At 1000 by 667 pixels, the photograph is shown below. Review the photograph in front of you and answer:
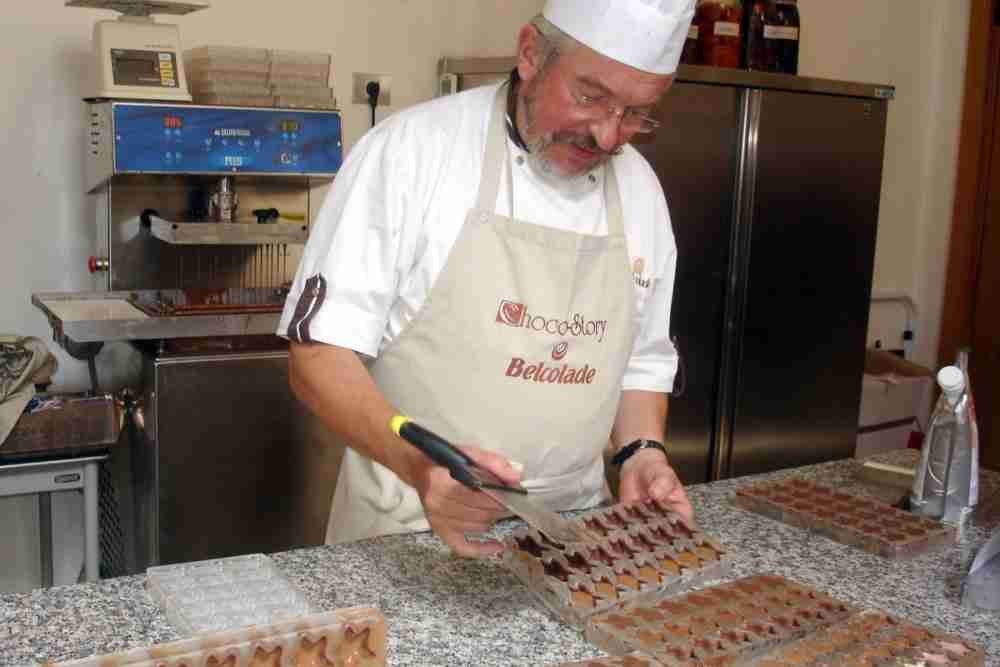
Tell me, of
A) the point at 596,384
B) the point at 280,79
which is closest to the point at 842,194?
the point at 280,79

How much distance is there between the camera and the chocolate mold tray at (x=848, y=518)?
1562 millimetres

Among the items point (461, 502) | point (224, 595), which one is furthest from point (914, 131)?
point (224, 595)

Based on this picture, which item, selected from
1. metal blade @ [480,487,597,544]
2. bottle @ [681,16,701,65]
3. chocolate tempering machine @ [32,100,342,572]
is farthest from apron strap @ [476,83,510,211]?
bottle @ [681,16,701,65]

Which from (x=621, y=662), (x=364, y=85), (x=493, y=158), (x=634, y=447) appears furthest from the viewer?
(x=364, y=85)

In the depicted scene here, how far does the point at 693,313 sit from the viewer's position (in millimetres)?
3312

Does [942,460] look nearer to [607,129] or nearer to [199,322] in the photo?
[607,129]

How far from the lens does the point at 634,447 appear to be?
1749 mm

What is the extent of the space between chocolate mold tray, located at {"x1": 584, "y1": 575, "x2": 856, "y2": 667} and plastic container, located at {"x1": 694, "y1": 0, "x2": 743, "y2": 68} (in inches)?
94.2

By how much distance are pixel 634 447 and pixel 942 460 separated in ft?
1.62

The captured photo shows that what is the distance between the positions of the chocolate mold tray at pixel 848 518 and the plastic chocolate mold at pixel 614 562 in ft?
0.72

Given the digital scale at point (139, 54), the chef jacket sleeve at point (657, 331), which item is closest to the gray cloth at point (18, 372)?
the digital scale at point (139, 54)

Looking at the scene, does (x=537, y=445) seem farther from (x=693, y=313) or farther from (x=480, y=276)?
(x=693, y=313)

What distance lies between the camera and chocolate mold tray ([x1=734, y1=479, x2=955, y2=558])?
1562 millimetres

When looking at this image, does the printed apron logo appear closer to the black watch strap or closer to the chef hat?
the black watch strap
